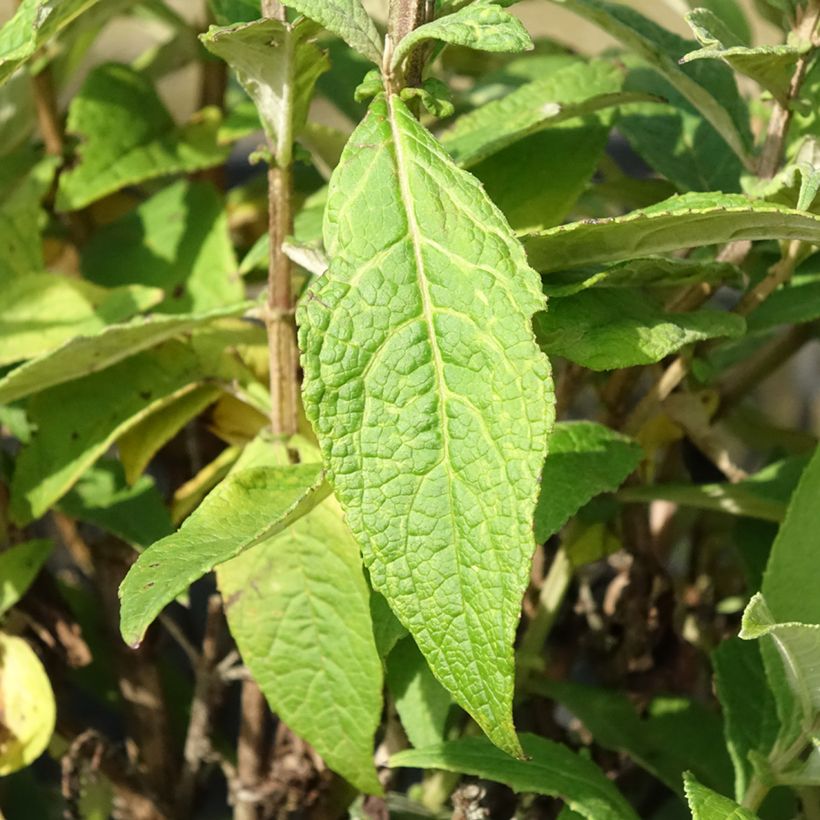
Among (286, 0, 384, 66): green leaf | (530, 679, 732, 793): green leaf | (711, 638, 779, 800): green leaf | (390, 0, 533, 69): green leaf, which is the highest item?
(286, 0, 384, 66): green leaf

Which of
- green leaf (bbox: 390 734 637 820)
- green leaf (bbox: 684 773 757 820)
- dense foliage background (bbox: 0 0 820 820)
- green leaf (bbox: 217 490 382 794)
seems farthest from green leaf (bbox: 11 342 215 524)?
green leaf (bbox: 684 773 757 820)

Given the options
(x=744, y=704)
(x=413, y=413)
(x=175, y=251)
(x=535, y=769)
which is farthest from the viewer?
(x=175, y=251)

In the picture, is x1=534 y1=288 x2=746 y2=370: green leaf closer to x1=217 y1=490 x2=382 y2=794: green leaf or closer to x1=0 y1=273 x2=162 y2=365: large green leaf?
x1=217 y1=490 x2=382 y2=794: green leaf

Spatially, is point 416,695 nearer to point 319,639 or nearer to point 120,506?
point 319,639

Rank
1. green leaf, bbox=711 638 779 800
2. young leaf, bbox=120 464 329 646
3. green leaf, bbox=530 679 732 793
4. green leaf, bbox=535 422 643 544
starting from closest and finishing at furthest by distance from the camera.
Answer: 1. young leaf, bbox=120 464 329 646
2. green leaf, bbox=535 422 643 544
3. green leaf, bbox=711 638 779 800
4. green leaf, bbox=530 679 732 793

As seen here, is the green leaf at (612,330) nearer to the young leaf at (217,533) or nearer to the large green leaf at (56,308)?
the young leaf at (217,533)

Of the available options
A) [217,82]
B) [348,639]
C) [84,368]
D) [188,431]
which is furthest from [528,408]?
[217,82]

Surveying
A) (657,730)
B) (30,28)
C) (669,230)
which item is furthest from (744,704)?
(30,28)
